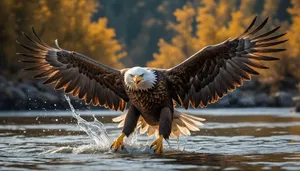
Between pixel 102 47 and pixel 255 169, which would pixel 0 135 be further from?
pixel 102 47

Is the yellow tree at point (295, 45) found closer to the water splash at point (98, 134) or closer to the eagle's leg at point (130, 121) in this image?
the water splash at point (98, 134)

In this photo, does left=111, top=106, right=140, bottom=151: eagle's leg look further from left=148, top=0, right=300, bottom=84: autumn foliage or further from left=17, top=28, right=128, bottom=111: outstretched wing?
left=148, top=0, right=300, bottom=84: autumn foliage

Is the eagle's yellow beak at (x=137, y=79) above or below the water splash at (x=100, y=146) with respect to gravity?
above

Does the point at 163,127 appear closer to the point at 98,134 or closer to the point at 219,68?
the point at 219,68

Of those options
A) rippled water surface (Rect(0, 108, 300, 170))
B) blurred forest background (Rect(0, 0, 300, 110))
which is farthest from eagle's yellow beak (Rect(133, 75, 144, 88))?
blurred forest background (Rect(0, 0, 300, 110))

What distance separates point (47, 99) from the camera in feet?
115

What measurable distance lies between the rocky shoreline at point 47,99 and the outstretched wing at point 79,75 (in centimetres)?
1736

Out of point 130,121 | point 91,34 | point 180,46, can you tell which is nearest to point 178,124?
point 130,121

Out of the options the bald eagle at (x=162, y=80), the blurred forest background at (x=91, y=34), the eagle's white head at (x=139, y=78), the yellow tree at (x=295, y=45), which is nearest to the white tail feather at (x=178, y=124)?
the bald eagle at (x=162, y=80)

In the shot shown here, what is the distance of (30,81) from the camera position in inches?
1610

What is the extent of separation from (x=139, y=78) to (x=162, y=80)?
0.70 metres

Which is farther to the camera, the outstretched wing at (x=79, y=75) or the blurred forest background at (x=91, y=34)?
the blurred forest background at (x=91, y=34)

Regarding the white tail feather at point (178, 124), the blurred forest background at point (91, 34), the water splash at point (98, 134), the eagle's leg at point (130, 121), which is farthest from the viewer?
the blurred forest background at point (91, 34)

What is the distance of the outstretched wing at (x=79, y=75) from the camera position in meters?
13.3
